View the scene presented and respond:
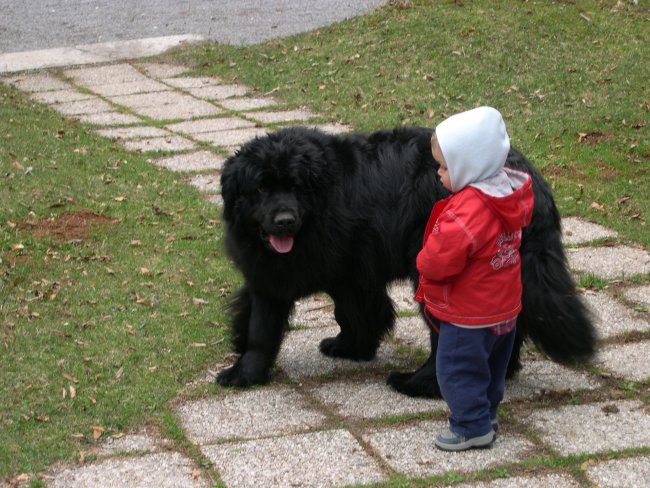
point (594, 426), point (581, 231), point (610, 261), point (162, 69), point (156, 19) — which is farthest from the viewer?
point (156, 19)

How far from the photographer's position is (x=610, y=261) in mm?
6691

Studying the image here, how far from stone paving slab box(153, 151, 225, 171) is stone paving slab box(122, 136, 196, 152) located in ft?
0.80

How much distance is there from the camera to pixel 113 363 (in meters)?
5.34

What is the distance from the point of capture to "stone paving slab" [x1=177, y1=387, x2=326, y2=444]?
4535 millimetres

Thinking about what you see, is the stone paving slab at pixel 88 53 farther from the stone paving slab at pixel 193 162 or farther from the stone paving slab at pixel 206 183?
the stone paving slab at pixel 206 183

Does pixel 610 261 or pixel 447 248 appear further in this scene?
pixel 610 261

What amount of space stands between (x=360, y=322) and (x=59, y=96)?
24.0ft

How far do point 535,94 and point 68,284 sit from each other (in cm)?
605

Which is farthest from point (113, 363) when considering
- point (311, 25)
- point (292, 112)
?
point (311, 25)

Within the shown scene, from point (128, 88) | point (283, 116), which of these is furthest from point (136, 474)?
point (128, 88)

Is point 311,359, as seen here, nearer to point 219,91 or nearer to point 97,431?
point 97,431

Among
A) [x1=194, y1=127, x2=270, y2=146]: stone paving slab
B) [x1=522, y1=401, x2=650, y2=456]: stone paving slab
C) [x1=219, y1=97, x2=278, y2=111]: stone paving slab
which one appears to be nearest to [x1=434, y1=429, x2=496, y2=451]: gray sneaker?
[x1=522, y1=401, x2=650, y2=456]: stone paving slab

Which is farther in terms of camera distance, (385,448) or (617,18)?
(617,18)

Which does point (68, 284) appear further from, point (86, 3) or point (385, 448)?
point (86, 3)
